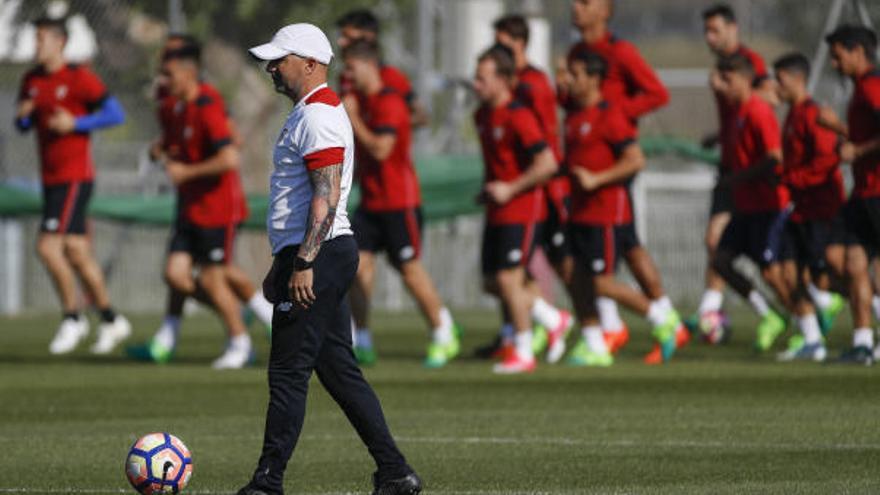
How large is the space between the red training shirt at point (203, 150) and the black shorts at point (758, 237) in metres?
4.12

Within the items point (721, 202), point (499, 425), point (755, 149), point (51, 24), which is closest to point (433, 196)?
point (721, 202)

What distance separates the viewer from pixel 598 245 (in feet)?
50.8

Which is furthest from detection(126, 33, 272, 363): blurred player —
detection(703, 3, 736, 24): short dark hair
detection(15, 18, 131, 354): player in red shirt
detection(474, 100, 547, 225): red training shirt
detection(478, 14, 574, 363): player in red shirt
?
detection(703, 3, 736, 24): short dark hair

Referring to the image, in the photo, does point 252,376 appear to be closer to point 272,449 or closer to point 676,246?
point 272,449

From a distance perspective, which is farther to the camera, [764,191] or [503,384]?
[764,191]

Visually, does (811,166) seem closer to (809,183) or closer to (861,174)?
(809,183)

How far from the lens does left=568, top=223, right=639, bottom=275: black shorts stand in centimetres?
1548

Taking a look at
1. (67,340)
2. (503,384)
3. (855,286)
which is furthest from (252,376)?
(855,286)

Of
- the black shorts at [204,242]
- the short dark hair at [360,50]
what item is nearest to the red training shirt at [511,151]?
the short dark hair at [360,50]

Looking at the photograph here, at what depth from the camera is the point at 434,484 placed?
871cm

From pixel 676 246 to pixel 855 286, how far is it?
11.6 metres

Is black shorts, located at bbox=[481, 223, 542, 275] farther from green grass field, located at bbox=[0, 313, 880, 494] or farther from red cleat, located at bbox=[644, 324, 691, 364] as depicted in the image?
red cleat, located at bbox=[644, 324, 691, 364]

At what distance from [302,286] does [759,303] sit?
966 cm

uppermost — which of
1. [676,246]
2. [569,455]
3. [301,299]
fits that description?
[301,299]
